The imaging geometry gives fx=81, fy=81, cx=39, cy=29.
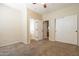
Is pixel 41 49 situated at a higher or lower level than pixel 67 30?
lower

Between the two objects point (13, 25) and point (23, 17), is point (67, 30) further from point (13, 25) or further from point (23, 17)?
point (13, 25)

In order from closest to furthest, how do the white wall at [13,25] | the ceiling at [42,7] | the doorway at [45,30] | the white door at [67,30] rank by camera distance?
1. the ceiling at [42,7]
2. the white wall at [13,25]
3. the white door at [67,30]
4. the doorway at [45,30]

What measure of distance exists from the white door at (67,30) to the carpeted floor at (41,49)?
151 millimetres

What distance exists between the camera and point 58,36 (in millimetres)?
2576

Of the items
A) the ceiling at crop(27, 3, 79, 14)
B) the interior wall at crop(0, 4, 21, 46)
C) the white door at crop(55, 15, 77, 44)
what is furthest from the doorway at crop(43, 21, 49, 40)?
the interior wall at crop(0, 4, 21, 46)

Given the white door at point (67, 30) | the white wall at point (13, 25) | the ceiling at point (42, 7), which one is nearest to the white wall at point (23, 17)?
the white wall at point (13, 25)

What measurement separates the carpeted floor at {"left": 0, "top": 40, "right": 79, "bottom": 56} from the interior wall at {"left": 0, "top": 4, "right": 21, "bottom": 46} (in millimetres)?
183

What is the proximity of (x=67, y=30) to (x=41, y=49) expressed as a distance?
93 cm

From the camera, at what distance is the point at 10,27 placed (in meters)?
2.20

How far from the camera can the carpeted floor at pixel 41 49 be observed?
204 cm

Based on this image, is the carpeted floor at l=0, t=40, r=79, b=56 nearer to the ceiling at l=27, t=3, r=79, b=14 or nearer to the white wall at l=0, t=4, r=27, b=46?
the white wall at l=0, t=4, r=27, b=46

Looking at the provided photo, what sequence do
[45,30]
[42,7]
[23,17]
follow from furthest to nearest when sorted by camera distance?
[45,30] → [23,17] → [42,7]

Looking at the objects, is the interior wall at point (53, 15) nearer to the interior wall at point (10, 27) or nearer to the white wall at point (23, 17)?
the white wall at point (23, 17)

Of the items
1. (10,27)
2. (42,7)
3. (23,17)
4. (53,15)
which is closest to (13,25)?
(10,27)
